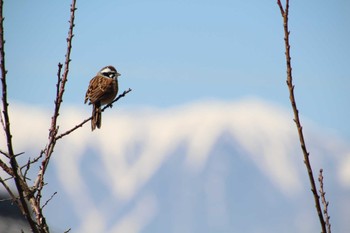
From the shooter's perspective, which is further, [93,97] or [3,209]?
[3,209]

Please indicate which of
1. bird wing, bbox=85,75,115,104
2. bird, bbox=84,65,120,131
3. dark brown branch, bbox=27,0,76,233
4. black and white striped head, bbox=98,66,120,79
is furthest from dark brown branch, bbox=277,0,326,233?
black and white striped head, bbox=98,66,120,79

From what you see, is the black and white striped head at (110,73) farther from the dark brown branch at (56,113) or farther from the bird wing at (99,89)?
the dark brown branch at (56,113)

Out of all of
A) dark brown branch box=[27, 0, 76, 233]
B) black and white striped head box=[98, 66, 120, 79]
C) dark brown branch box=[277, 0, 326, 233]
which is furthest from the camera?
black and white striped head box=[98, 66, 120, 79]

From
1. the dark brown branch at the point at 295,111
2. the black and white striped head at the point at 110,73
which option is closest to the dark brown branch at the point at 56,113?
the dark brown branch at the point at 295,111

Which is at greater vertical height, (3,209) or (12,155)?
(3,209)

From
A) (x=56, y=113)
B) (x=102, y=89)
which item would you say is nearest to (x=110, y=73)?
(x=102, y=89)

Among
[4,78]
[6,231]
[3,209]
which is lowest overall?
[4,78]

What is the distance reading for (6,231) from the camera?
15.9 metres

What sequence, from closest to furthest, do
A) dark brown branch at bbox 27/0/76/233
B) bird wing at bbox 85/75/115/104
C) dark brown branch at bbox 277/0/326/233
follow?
dark brown branch at bbox 277/0/326/233
dark brown branch at bbox 27/0/76/233
bird wing at bbox 85/75/115/104

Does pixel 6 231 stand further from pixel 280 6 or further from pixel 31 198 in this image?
pixel 280 6

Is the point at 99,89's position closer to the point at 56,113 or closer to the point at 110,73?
the point at 110,73

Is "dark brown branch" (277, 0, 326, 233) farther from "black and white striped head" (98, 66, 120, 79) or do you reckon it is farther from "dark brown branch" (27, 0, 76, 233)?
"black and white striped head" (98, 66, 120, 79)

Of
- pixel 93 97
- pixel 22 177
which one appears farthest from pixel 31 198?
pixel 93 97

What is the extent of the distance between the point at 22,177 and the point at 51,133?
0.83 meters
